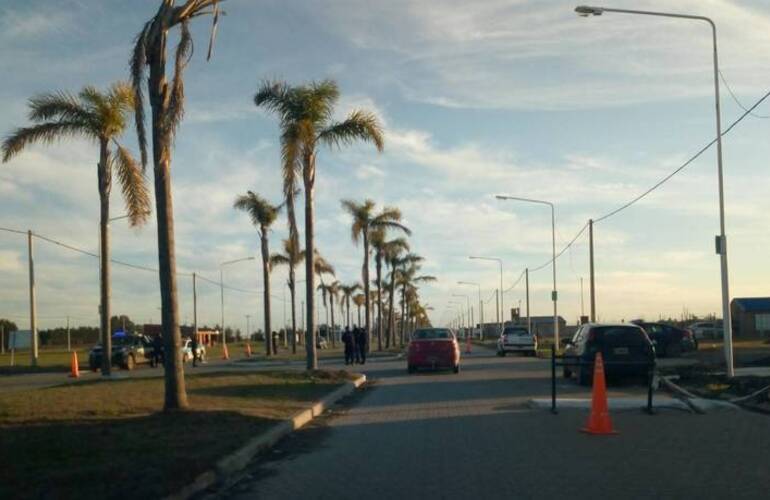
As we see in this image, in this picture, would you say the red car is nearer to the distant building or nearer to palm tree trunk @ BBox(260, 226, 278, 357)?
palm tree trunk @ BBox(260, 226, 278, 357)

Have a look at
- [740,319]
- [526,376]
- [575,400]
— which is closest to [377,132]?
[526,376]

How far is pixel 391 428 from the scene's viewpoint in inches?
578

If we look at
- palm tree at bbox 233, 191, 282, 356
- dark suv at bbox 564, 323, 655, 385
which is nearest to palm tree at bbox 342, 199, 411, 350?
palm tree at bbox 233, 191, 282, 356

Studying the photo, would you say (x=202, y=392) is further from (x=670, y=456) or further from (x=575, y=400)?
(x=670, y=456)

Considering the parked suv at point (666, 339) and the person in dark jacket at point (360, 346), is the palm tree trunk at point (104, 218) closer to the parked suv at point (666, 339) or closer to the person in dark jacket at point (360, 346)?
the person in dark jacket at point (360, 346)

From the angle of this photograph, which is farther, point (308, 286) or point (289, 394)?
point (308, 286)

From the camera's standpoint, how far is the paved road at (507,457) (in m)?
9.25

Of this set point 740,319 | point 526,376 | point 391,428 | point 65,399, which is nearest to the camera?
point 391,428

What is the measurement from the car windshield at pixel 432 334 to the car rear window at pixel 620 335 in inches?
353

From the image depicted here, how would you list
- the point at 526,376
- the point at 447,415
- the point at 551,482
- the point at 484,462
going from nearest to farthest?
the point at 551,482, the point at 484,462, the point at 447,415, the point at 526,376

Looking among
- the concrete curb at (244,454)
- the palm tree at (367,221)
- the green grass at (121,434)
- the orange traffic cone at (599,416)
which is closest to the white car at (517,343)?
the palm tree at (367,221)

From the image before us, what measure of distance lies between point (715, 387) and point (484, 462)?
1112 cm

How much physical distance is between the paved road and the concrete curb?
0.62ft

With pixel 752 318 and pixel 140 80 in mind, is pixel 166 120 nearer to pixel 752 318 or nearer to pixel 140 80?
Answer: pixel 140 80
